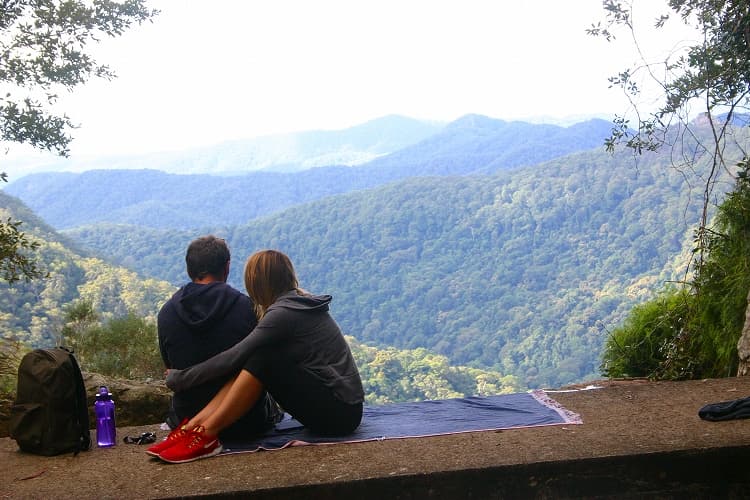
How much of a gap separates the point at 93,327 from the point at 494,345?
125ft

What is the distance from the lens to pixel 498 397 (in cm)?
472

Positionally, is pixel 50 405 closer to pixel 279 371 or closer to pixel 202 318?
pixel 202 318

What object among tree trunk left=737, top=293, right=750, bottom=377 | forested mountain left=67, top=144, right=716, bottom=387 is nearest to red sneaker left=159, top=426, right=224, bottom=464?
tree trunk left=737, top=293, right=750, bottom=377

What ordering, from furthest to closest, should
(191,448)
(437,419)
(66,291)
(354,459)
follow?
(66,291) < (437,419) < (191,448) < (354,459)

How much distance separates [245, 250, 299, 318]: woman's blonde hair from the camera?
3.77m

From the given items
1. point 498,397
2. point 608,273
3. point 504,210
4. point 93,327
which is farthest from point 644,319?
point 504,210

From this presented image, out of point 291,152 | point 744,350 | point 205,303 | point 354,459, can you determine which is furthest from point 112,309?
point 291,152

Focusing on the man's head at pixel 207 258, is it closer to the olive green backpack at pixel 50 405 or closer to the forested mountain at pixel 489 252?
the olive green backpack at pixel 50 405

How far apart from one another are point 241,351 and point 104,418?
83cm

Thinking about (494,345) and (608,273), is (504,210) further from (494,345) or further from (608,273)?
(494,345)

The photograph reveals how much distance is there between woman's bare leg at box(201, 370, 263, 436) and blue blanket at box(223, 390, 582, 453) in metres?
0.16

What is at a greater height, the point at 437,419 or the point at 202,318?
the point at 202,318

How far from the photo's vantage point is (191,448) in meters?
3.52

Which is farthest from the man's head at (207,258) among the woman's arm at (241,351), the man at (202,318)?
the woman's arm at (241,351)
